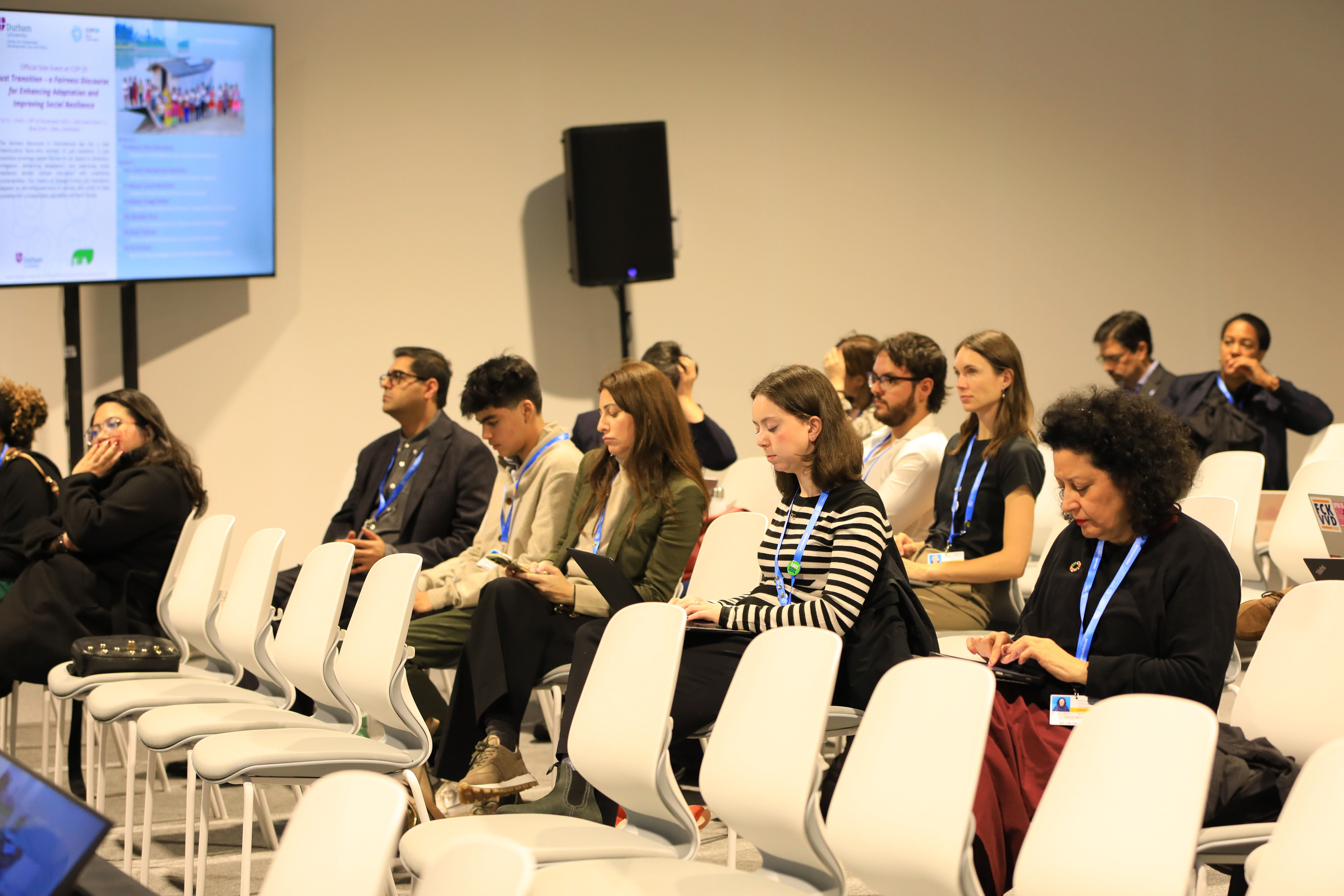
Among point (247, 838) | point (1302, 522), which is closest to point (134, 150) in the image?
point (247, 838)

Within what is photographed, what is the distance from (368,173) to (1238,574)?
4985 millimetres

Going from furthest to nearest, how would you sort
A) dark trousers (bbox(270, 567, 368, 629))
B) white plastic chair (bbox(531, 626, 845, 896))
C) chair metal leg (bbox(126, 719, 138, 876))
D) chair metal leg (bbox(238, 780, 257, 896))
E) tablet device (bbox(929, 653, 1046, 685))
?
dark trousers (bbox(270, 567, 368, 629))
chair metal leg (bbox(126, 719, 138, 876))
chair metal leg (bbox(238, 780, 257, 896))
tablet device (bbox(929, 653, 1046, 685))
white plastic chair (bbox(531, 626, 845, 896))

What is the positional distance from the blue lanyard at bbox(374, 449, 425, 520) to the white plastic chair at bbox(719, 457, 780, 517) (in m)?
1.11

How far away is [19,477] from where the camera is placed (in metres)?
4.45

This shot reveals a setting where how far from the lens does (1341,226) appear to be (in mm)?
8000

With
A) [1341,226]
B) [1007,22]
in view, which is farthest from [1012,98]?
[1341,226]

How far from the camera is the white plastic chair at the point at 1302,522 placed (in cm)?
389

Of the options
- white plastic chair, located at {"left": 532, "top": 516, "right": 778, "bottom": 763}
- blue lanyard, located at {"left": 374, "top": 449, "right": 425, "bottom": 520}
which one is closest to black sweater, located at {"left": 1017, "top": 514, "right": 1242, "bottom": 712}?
white plastic chair, located at {"left": 532, "top": 516, "right": 778, "bottom": 763}

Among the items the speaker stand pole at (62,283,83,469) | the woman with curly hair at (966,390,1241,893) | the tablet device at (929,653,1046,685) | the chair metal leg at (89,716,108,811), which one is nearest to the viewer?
the woman with curly hair at (966,390,1241,893)

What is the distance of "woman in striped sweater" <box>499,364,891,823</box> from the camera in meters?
2.74

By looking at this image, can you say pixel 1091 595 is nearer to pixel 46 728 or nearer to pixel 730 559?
pixel 730 559

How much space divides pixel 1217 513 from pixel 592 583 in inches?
71.0

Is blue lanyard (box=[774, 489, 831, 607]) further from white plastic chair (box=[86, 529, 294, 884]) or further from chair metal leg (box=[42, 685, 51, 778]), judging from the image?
chair metal leg (box=[42, 685, 51, 778])

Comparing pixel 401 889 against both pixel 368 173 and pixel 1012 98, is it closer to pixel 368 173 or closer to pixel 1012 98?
pixel 368 173
